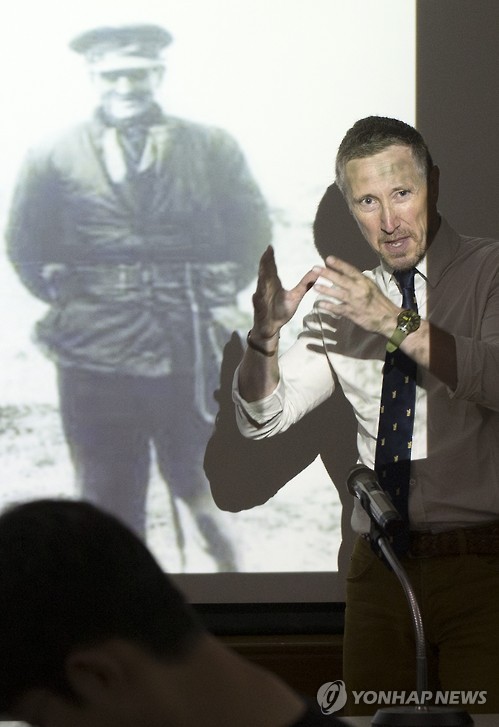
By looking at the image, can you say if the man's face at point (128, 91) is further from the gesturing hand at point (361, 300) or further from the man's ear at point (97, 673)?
the man's ear at point (97, 673)

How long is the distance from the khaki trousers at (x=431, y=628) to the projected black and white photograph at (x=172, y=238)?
839 mm

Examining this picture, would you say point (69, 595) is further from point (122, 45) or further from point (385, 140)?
point (122, 45)

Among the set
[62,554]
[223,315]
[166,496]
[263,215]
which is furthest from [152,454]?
[62,554]

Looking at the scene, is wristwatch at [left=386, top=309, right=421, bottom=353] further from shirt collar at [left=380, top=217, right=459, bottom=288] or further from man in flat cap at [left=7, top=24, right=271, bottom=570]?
man in flat cap at [left=7, top=24, right=271, bottom=570]

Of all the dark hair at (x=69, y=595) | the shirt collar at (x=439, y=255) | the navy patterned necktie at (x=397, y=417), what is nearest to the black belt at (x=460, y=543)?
the navy patterned necktie at (x=397, y=417)

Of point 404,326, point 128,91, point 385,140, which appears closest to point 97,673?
point 404,326

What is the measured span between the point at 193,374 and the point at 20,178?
0.76 metres

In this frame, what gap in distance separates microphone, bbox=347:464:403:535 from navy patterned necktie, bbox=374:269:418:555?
0.35 metres

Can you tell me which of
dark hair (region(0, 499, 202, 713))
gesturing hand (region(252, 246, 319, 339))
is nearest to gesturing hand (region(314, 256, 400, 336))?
gesturing hand (region(252, 246, 319, 339))

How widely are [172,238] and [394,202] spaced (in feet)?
2.63

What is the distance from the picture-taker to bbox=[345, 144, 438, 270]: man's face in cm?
240

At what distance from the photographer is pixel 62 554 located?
27.0 inches

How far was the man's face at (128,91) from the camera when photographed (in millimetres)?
3023

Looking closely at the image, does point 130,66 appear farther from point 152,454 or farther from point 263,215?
point 152,454
